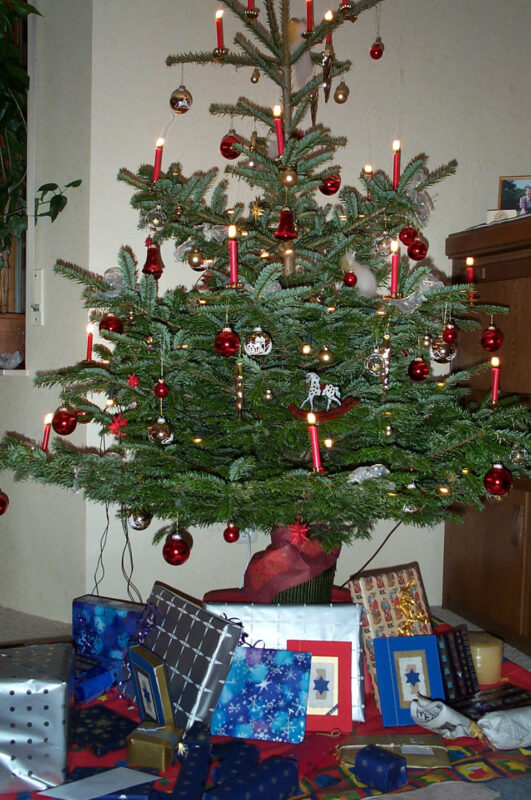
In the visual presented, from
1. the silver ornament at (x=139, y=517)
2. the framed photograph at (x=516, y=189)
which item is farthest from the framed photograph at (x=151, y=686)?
the framed photograph at (x=516, y=189)

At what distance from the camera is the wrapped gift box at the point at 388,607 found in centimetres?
147

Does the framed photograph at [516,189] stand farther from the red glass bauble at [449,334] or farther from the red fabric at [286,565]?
the red fabric at [286,565]

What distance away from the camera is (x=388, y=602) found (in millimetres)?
1521

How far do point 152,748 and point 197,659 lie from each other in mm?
170

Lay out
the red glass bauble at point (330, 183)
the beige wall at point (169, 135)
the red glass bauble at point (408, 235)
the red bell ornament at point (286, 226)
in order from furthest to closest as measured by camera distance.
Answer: the beige wall at point (169, 135) → the red glass bauble at point (330, 183) → the red glass bauble at point (408, 235) → the red bell ornament at point (286, 226)

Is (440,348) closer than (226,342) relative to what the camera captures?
No

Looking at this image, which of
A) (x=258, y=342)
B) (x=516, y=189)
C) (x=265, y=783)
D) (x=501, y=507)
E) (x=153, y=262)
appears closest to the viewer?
(x=265, y=783)

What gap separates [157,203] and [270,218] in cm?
28

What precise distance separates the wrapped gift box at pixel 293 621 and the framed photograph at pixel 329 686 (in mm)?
22

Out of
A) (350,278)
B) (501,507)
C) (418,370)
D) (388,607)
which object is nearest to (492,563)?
(501,507)

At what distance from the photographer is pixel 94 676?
1435mm

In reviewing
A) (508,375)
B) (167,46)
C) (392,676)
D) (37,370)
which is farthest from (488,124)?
(392,676)

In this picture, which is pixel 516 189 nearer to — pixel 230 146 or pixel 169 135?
pixel 169 135

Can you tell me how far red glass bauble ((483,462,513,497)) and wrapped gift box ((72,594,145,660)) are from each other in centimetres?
80
